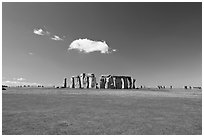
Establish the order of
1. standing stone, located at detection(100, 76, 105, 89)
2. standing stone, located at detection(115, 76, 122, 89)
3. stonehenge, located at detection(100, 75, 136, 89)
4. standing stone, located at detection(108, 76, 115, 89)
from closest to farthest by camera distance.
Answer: standing stone, located at detection(108, 76, 115, 89) → stonehenge, located at detection(100, 75, 136, 89) → standing stone, located at detection(100, 76, 105, 89) → standing stone, located at detection(115, 76, 122, 89)

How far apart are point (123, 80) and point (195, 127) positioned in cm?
8876

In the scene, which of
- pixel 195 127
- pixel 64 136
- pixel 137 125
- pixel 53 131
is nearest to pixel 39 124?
pixel 53 131

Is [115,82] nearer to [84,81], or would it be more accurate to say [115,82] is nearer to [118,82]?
[118,82]

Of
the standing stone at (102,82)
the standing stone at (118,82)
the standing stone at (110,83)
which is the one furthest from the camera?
the standing stone at (118,82)

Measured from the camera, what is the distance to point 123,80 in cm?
9675

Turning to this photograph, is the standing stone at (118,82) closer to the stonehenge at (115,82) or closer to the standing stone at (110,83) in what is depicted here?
the stonehenge at (115,82)

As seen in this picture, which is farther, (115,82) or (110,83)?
(115,82)

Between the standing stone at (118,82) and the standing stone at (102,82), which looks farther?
the standing stone at (118,82)

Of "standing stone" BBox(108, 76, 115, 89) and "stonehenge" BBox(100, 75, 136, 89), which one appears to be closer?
"standing stone" BBox(108, 76, 115, 89)

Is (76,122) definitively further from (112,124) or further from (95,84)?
(95,84)

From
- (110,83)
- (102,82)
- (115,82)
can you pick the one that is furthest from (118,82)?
(102,82)

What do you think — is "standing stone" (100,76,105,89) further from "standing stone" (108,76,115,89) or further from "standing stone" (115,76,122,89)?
"standing stone" (115,76,122,89)

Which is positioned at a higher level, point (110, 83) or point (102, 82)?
point (102, 82)

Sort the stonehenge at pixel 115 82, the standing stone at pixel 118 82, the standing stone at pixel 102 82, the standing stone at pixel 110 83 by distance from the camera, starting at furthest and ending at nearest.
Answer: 1. the standing stone at pixel 118 82
2. the standing stone at pixel 102 82
3. the stonehenge at pixel 115 82
4. the standing stone at pixel 110 83
